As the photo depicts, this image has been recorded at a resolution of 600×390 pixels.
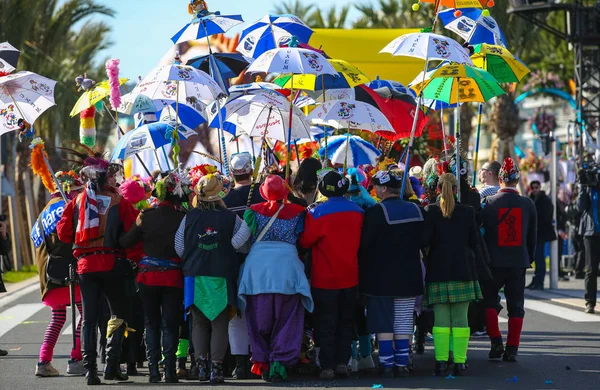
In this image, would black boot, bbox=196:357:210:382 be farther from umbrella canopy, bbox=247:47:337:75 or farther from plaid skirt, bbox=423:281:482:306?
umbrella canopy, bbox=247:47:337:75

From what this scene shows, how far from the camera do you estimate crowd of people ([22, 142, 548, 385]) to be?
943 cm

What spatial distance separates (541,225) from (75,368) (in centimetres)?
990

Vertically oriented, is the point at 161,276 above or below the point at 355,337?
above

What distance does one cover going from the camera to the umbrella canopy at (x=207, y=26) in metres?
12.4

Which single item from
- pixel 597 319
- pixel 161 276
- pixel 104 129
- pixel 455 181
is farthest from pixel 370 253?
pixel 104 129

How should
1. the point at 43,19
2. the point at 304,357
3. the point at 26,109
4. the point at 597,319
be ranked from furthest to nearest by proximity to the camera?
the point at 43,19 → the point at 597,319 → the point at 26,109 → the point at 304,357

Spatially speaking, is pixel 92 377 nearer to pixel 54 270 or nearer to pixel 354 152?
pixel 54 270

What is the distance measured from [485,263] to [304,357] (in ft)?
6.03

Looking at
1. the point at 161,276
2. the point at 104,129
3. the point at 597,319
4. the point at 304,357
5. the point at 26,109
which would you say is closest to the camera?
the point at 161,276

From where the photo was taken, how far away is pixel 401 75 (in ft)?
68.0

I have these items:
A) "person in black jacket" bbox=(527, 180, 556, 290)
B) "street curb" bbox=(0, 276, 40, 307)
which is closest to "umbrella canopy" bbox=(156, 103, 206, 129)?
"street curb" bbox=(0, 276, 40, 307)

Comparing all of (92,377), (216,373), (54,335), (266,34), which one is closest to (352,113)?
(266,34)

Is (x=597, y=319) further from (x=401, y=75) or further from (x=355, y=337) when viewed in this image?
(x=401, y=75)

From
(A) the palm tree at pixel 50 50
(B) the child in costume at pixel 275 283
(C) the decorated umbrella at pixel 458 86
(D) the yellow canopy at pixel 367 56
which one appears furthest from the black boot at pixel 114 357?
(A) the palm tree at pixel 50 50
